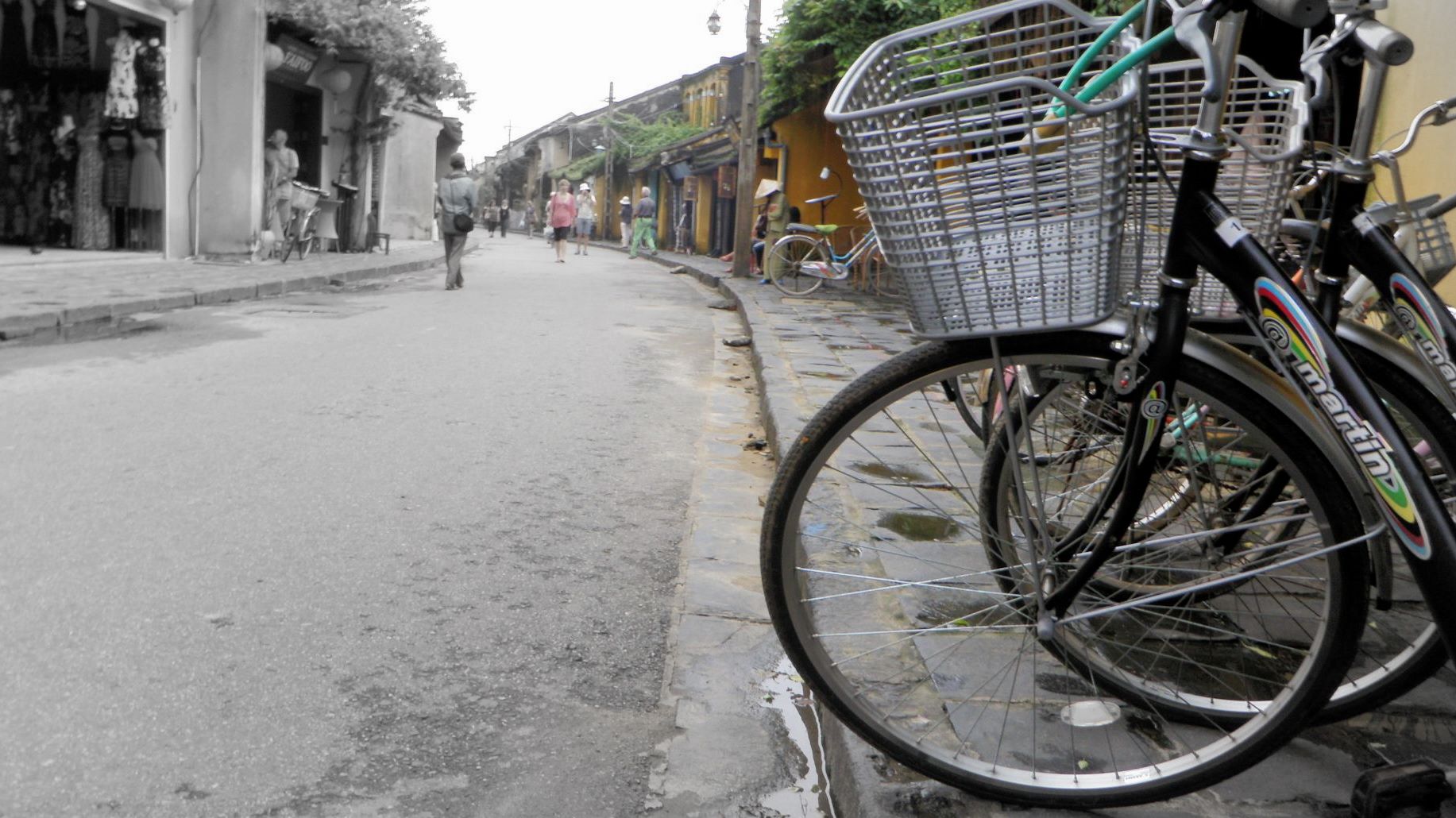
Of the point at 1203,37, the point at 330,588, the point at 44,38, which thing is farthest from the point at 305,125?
the point at 1203,37

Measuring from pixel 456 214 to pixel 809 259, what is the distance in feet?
14.2

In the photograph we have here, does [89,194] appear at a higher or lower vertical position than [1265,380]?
higher

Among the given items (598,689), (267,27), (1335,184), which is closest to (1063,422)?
(1335,184)

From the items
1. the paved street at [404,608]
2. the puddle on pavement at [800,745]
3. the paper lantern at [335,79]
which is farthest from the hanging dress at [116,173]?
the puddle on pavement at [800,745]

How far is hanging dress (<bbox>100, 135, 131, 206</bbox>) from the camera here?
16938 millimetres

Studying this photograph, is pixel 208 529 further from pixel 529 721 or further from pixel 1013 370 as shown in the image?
pixel 1013 370

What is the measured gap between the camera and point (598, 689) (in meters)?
2.98

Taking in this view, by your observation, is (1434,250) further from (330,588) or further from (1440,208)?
(330,588)

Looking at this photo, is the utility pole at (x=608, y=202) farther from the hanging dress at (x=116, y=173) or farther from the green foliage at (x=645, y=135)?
the hanging dress at (x=116, y=173)

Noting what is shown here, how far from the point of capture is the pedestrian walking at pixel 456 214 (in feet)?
51.9

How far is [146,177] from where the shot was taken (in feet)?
55.7

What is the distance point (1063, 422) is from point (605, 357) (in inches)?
269

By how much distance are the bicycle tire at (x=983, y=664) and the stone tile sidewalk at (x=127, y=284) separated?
7.85m

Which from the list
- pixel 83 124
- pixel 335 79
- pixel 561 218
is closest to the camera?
pixel 83 124
